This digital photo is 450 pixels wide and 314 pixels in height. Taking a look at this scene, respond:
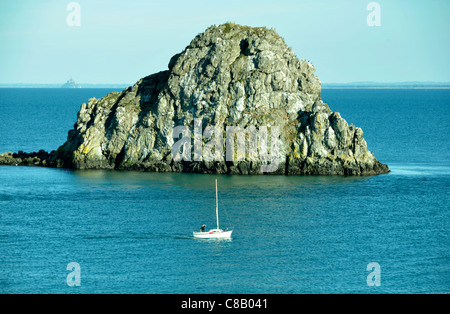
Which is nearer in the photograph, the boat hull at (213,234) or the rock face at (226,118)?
the boat hull at (213,234)

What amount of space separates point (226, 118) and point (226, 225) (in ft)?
131

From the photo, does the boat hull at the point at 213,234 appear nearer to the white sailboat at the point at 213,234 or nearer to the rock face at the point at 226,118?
the white sailboat at the point at 213,234

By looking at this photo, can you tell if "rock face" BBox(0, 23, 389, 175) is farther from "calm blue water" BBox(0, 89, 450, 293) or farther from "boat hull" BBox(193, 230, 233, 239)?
"boat hull" BBox(193, 230, 233, 239)

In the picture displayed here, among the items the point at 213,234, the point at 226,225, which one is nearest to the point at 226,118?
the point at 226,225

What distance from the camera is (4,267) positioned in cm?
7362

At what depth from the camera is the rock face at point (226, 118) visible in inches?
4860

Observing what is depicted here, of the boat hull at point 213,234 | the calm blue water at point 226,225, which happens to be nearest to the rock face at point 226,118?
the calm blue water at point 226,225

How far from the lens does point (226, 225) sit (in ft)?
296

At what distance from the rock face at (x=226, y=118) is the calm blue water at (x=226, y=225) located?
4217 mm

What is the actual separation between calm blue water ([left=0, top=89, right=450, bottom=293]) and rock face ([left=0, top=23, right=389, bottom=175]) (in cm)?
422

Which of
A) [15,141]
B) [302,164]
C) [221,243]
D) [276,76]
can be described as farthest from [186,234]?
[15,141]

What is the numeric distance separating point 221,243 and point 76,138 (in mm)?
61564

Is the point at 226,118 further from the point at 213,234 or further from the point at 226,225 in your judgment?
the point at 213,234
